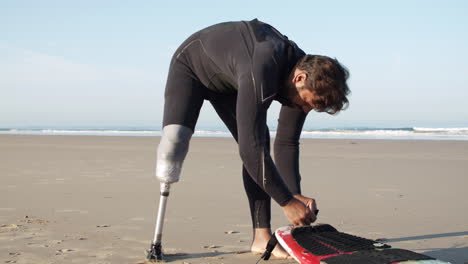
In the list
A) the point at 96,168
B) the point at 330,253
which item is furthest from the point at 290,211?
the point at 96,168

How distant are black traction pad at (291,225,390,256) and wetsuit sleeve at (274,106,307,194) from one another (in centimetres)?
46

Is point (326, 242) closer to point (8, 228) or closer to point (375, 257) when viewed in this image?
point (375, 257)

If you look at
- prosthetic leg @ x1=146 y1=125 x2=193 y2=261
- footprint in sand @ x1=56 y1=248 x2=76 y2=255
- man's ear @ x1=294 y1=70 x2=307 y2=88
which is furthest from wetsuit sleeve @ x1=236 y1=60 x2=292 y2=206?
footprint in sand @ x1=56 y1=248 x2=76 y2=255

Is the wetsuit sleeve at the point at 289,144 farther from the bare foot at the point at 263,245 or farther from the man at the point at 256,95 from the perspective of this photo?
the bare foot at the point at 263,245

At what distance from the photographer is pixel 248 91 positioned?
8.06 feet

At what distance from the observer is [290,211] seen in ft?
8.31

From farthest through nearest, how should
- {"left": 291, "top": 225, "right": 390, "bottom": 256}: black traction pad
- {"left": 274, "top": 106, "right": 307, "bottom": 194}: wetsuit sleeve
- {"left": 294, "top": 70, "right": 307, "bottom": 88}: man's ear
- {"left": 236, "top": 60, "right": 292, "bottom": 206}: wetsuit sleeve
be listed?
{"left": 274, "top": 106, "right": 307, "bottom": 194}: wetsuit sleeve
{"left": 291, "top": 225, "right": 390, "bottom": 256}: black traction pad
{"left": 294, "top": 70, "right": 307, "bottom": 88}: man's ear
{"left": 236, "top": 60, "right": 292, "bottom": 206}: wetsuit sleeve

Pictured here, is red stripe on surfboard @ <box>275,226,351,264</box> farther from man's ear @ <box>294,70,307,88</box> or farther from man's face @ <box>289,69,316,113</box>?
man's ear @ <box>294,70,307,88</box>

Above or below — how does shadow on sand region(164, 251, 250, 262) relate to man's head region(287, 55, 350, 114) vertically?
below

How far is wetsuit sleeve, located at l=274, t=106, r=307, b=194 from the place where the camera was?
333 cm

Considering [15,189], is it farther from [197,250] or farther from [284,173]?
[284,173]

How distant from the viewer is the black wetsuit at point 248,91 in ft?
8.08

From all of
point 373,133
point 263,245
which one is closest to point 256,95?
point 263,245

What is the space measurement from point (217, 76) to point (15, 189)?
12.8ft
